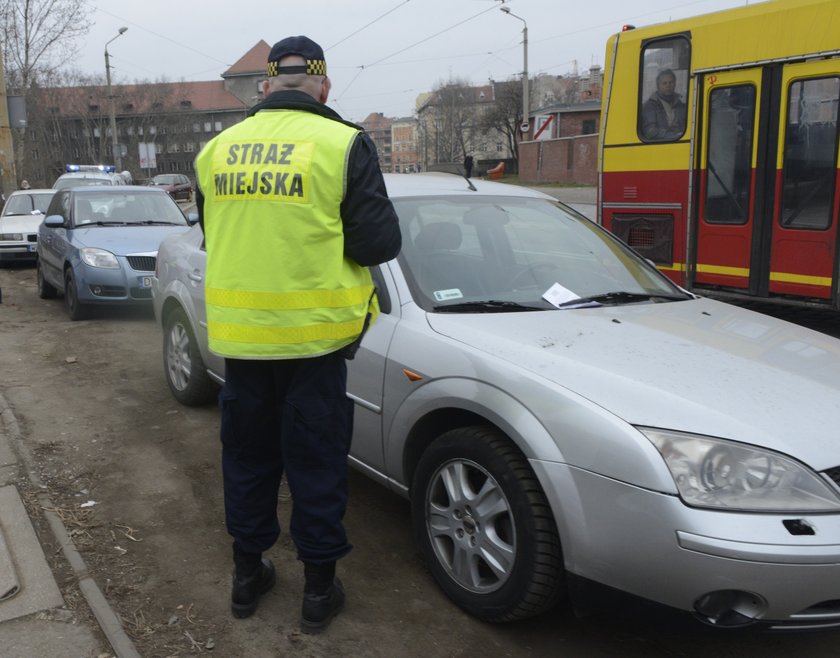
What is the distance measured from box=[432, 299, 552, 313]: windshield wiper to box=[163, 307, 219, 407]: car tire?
7.68 feet

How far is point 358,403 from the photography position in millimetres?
3447

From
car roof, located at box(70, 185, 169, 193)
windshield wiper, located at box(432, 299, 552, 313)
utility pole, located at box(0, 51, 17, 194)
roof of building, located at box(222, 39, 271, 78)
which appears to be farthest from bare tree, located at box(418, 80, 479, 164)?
windshield wiper, located at box(432, 299, 552, 313)

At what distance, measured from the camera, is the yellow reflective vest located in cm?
251

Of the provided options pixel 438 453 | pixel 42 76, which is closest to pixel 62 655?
pixel 438 453

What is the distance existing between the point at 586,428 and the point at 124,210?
8.68 m

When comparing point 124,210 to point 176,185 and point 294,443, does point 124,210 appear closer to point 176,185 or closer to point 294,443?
point 294,443

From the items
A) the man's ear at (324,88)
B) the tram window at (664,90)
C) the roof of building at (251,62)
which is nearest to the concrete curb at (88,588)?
the man's ear at (324,88)

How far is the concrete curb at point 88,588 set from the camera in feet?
8.66

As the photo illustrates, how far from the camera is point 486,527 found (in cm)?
278

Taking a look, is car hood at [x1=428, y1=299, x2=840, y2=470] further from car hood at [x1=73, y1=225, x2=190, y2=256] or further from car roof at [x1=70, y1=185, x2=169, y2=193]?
car roof at [x1=70, y1=185, x2=169, y2=193]

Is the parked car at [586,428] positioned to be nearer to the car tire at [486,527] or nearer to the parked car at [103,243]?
the car tire at [486,527]

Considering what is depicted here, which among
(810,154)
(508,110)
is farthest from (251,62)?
(810,154)

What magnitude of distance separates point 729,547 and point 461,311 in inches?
57.0

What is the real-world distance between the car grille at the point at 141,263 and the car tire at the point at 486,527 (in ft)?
21.4
